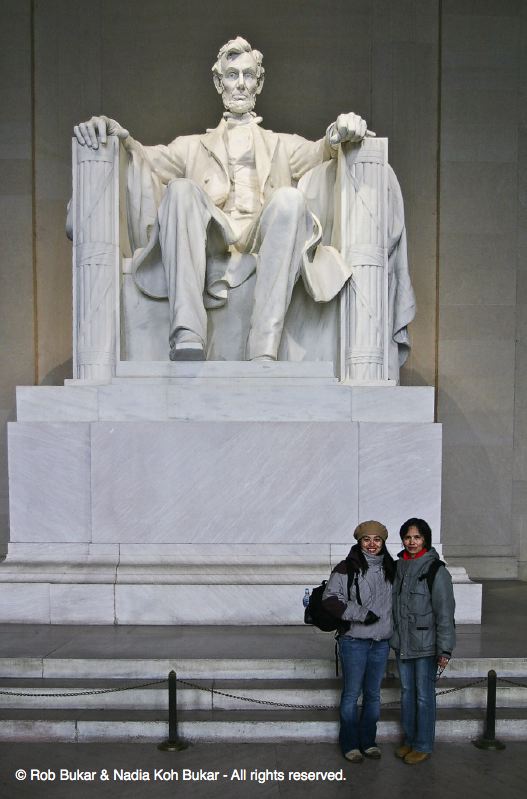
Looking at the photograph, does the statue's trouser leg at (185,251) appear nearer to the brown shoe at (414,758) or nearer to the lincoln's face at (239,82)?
the lincoln's face at (239,82)

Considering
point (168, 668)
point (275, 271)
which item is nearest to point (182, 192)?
point (275, 271)

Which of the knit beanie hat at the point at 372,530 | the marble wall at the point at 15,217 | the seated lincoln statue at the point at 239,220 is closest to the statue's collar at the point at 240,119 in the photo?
A: the seated lincoln statue at the point at 239,220

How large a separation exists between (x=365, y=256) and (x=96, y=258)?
6.27ft

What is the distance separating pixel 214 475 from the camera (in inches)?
200

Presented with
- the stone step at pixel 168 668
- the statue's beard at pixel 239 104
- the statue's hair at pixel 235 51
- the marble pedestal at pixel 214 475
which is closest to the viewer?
the stone step at pixel 168 668

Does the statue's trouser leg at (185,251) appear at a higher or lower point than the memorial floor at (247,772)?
higher

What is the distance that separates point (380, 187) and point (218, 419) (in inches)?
81.5

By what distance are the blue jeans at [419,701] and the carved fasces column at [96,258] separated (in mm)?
3078

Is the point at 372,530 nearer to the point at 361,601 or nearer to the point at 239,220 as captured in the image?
the point at 361,601

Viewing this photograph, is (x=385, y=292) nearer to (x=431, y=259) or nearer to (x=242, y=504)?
(x=242, y=504)

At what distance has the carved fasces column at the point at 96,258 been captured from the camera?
222 inches

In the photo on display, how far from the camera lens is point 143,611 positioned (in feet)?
15.8

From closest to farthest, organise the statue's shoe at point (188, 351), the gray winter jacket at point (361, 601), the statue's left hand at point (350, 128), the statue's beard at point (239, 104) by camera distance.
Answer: the gray winter jacket at point (361, 601) < the statue's shoe at point (188, 351) < the statue's left hand at point (350, 128) < the statue's beard at point (239, 104)

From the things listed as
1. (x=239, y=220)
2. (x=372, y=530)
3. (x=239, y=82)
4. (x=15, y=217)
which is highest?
(x=239, y=82)
